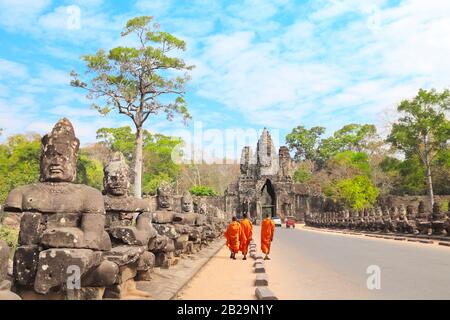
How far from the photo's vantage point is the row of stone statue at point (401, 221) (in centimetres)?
1991

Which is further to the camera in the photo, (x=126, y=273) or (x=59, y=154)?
(x=126, y=273)

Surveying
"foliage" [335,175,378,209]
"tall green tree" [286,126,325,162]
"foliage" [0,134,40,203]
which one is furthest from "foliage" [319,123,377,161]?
"foliage" [0,134,40,203]

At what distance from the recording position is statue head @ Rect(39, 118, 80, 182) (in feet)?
16.1

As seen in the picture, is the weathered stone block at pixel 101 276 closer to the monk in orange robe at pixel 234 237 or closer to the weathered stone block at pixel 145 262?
the weathered stone block at pixel 145 262

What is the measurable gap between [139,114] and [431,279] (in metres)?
21.4

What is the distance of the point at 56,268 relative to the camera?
4.09 meters

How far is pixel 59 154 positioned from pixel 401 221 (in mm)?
22749

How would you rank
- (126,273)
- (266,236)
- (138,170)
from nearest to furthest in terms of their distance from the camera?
(126,273)
(266,236)
(138,170)

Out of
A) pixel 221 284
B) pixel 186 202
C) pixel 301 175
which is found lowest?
pixel 221 284

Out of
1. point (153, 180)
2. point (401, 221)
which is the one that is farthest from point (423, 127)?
point (153, 180)

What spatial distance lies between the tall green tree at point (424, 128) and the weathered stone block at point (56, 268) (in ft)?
143

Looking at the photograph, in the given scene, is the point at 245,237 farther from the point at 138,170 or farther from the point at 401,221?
the point at 401,221

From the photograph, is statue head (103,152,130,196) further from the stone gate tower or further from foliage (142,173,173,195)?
foliage (142,173,173,195)

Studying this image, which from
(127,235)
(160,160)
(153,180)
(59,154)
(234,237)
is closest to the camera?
(59,154)
